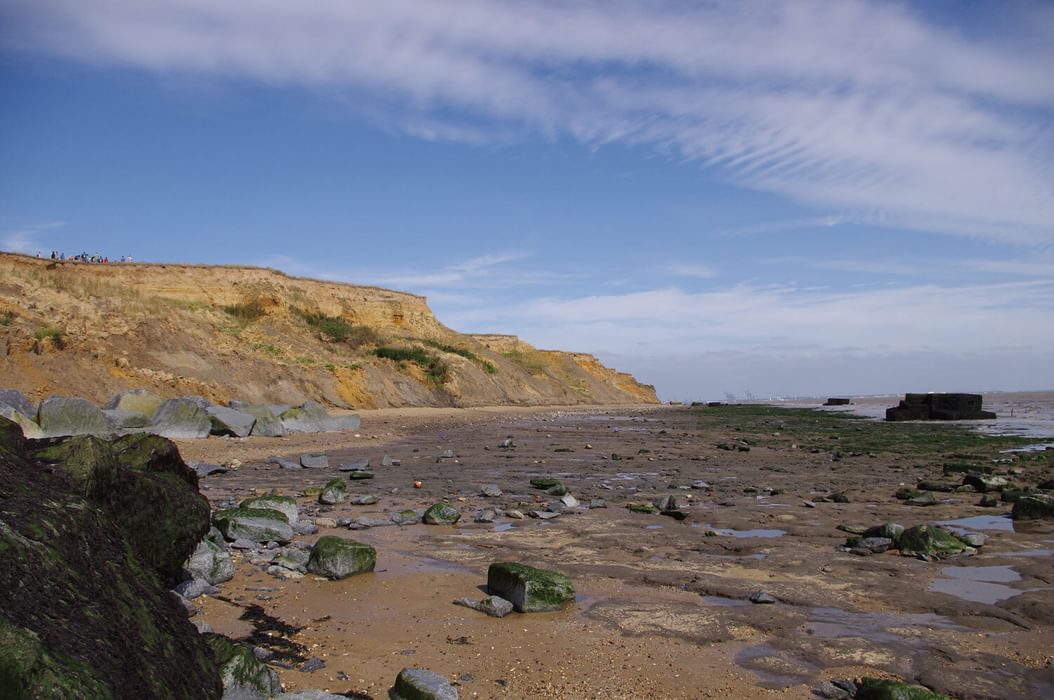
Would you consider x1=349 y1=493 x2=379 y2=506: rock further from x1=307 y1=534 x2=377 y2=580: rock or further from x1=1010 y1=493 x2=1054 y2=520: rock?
x1=1010 y1=493 x2=1054 y2=520: rock

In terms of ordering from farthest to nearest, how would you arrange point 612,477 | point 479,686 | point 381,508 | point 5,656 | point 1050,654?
point 612,477, point 381,508, point 1050,654, point 479,686, point 5,656

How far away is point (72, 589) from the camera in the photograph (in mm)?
2641

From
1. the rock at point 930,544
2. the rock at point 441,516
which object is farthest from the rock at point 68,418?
the rock at point 930,544

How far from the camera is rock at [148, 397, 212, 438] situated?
18.1 metres

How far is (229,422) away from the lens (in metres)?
19.5

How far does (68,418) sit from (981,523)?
16306 mm

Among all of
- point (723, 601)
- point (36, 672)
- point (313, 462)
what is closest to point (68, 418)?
point (313, 462)

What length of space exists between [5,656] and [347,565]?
14.8 ft

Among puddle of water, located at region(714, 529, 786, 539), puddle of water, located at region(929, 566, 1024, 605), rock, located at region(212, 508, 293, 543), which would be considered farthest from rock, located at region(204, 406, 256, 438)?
puddle of water, located at region(929, 566, 1024, 605)

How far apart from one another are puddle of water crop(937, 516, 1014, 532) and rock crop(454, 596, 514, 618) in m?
6.21

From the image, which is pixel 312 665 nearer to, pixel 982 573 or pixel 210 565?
pixel 210 565

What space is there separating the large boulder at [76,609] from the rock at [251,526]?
3569 mm

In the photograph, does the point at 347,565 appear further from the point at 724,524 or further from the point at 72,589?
the point at 724,524

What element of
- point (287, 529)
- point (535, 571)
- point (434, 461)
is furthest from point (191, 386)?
point (535, 571)
